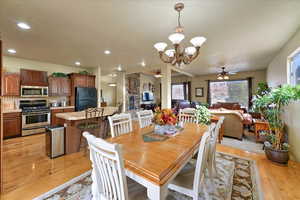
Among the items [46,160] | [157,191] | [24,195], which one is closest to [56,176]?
[24,195]

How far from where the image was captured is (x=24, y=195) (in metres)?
1.67

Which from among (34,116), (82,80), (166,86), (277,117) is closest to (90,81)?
(82,80)

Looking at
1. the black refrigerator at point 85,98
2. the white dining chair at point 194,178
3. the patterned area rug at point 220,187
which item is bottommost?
the patterned area rug at point 220,187

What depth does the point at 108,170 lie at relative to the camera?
0.96 meters

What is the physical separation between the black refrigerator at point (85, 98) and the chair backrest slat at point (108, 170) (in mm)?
4810

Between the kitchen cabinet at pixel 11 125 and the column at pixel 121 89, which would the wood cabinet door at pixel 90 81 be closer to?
the column at pixel 121 89

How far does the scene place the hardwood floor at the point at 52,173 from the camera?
69.4 inches

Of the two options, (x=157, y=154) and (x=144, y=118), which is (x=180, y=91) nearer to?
(x=144, y=118)

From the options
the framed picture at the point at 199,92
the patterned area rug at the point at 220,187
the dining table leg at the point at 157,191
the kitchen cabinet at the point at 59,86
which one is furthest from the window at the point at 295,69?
the kitchen cabinet at the point at 59,86

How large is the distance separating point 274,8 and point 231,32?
0.75 m

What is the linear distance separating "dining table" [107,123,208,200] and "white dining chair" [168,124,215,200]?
0.14m

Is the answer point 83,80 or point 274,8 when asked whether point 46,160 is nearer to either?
point 83,80

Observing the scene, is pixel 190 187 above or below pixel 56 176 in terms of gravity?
above

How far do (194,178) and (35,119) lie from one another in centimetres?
518
